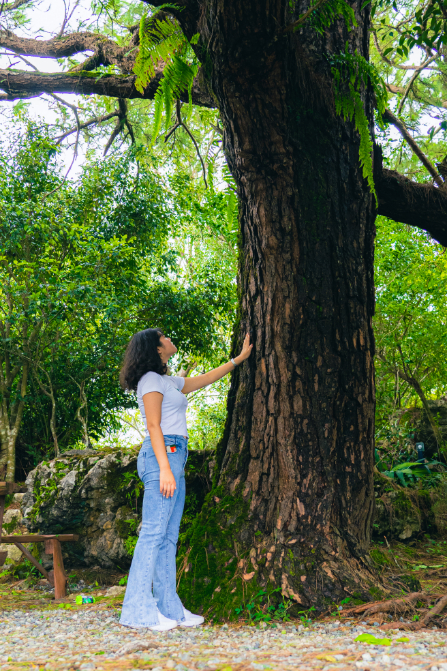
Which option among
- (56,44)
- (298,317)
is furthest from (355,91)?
(56,44)

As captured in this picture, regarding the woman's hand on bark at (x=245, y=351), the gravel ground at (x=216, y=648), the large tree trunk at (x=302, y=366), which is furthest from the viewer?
the woman's hand on bark at (x=245, y=351)

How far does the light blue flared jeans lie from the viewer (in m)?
2.58

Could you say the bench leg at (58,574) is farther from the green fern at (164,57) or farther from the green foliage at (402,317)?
the green foliage at (402,317)

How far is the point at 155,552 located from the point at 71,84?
477cm

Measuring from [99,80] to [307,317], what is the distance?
373 cm

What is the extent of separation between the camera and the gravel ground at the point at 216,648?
1753 mm

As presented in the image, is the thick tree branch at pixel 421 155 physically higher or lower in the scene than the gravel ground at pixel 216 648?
higher

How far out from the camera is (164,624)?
2.54m

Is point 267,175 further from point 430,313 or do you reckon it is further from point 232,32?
point 430,313

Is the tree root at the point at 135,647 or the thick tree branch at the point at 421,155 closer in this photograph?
the tree root at the point at 135,647

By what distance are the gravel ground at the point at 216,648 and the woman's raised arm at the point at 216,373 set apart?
1448mm

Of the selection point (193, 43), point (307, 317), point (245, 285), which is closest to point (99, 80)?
point (193, 43)

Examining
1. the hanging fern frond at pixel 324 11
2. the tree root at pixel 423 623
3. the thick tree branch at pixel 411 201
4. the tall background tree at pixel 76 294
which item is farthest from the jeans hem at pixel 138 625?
the tall background tree at pixel 76 294

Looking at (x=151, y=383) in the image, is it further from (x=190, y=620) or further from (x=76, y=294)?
(x=76, y=294)
